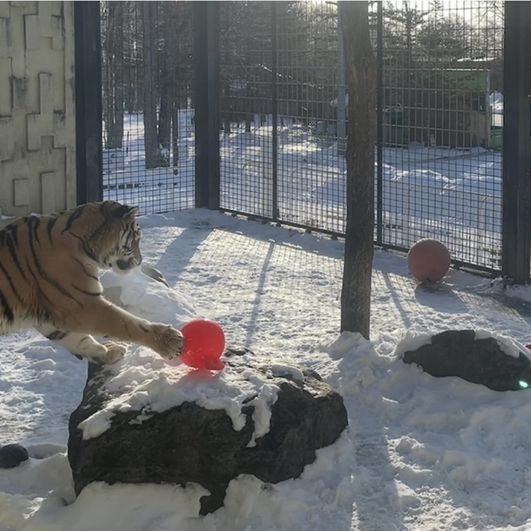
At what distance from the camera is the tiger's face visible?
462 centimetres

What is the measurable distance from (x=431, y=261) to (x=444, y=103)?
140cm

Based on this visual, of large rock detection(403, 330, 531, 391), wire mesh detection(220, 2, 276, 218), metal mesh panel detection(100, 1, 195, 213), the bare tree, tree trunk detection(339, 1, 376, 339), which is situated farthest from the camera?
metal mesh panel detection(100, 1, 195, 213)

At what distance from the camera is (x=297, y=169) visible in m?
10.1

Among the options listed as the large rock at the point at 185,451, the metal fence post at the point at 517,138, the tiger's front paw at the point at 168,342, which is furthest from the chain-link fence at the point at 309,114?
the large rock at the point at 185,451

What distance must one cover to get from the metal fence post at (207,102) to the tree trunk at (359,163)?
17.5 feet

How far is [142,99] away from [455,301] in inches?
195

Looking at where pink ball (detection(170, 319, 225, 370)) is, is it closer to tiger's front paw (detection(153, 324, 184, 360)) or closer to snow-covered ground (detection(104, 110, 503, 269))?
tiger's front paw (detection(153, 324, 184, 360))

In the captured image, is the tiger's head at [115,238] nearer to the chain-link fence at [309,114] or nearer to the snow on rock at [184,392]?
the snow on rock at [184,392]

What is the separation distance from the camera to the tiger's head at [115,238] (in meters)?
4.55

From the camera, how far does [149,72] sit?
34.9ft

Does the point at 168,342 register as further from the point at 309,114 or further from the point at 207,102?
the point at 207,102

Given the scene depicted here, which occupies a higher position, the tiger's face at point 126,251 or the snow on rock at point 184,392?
the tiger's face at point 126,251

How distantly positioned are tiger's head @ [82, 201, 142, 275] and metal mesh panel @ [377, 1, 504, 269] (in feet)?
12.9

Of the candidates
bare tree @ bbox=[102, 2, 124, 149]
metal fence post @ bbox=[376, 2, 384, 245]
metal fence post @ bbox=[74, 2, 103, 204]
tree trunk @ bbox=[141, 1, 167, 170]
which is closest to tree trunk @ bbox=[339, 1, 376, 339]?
metal fence post @ bbox=[376, 2, 384, 245]
